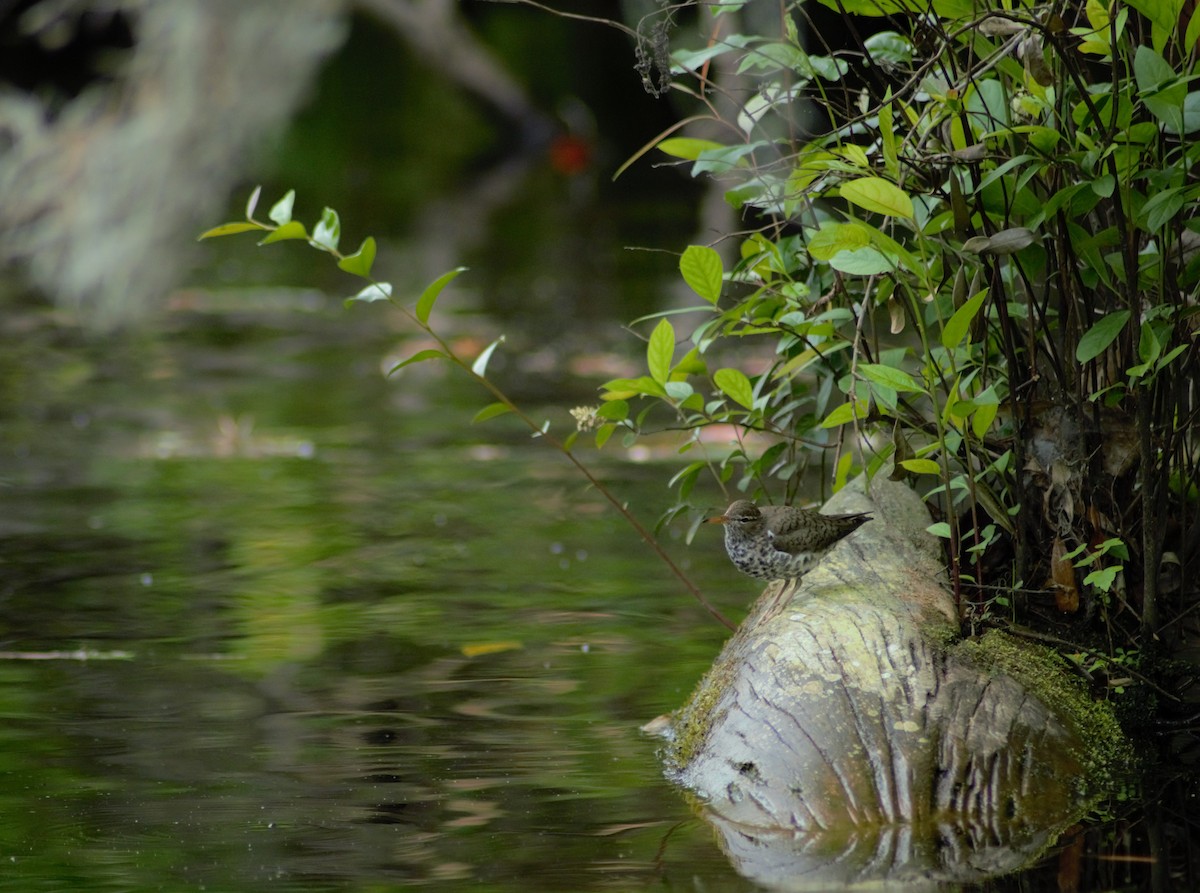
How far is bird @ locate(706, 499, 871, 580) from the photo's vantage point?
361 centimetres

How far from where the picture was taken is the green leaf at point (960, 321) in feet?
10.0

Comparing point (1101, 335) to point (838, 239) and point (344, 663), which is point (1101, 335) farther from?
point (344, 663)

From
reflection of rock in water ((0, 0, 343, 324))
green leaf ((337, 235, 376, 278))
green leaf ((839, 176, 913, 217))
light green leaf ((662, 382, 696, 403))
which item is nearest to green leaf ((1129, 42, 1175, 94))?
green leaf ((839, 176, 913, 217))

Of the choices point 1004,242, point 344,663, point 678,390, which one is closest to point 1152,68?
point 1004,242

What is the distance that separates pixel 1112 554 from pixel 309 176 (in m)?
16.3

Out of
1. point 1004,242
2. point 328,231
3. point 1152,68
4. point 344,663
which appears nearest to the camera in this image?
point 1152,68

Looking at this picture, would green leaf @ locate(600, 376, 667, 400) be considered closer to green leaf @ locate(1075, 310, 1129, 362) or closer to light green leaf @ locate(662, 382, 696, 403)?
light green leaf @ locate(662, 382, 696, 403)

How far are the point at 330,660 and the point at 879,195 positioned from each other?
1958 mm

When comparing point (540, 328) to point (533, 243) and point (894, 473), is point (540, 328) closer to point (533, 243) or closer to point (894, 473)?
point (533, 243)

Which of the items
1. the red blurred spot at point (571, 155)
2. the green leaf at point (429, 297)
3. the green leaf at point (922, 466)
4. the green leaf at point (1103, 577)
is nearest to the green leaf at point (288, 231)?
the green leaf at point (429, 297)

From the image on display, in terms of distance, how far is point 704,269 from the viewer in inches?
140

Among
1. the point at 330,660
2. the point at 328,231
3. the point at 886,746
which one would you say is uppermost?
the point at 328,231

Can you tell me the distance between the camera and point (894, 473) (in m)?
3.52

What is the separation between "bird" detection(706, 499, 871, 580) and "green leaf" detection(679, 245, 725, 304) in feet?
1.47
